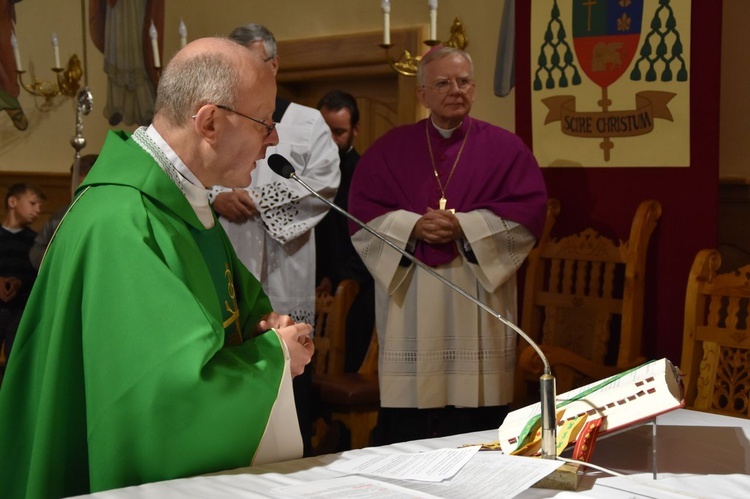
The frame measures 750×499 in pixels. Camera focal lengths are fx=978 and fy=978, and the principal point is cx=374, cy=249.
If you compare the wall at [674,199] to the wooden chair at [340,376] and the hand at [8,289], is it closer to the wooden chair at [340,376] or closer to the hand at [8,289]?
the wooden chair at [340,376]

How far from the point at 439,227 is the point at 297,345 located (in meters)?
1.80

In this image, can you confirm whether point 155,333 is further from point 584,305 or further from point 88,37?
point 88,37

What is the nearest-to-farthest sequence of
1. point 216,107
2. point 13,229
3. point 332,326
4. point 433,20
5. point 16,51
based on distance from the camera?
1. point 216,107
2. point 433,20
3. point 332,326
4. point 13,229
5. point 16,51

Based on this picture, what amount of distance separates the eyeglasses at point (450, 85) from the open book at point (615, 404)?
83.0 inches

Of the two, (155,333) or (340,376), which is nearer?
(155,333)

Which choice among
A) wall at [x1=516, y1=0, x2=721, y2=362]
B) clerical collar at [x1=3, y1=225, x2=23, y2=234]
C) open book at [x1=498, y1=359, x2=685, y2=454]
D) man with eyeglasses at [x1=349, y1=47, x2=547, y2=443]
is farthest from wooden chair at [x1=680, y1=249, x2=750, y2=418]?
clerical collar at [x1=3, y1=225, x2=23, y2=234]

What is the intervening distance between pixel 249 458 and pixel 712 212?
106 inches

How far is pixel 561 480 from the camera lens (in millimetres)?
1686

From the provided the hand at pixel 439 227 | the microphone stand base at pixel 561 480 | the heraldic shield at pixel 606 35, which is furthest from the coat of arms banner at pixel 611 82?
the microphone stand base at pixel 561 480

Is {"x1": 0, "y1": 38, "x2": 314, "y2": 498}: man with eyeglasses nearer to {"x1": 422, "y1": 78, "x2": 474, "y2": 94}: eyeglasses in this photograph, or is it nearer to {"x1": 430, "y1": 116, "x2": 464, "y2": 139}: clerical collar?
{"x1": 422, "y1": 78, "x2": 474, "y2": 94}: eyeglasses

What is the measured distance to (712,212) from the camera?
157 inches

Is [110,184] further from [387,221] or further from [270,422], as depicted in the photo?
[387,221]

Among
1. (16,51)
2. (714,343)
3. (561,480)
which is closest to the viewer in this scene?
(561,480)

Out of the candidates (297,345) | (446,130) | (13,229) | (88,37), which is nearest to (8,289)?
(13,229)
